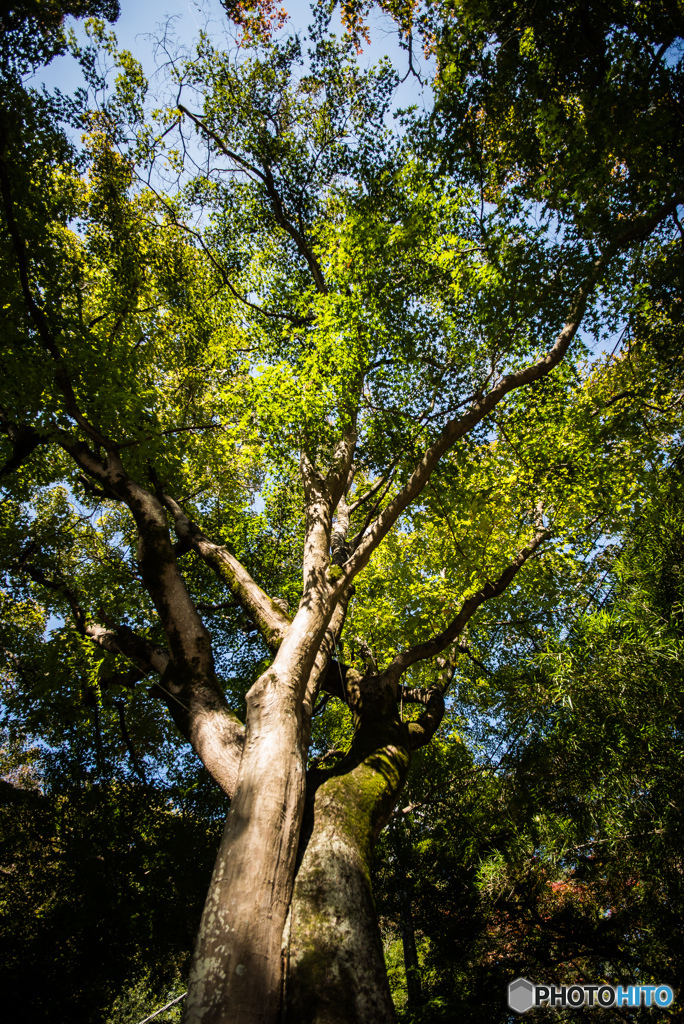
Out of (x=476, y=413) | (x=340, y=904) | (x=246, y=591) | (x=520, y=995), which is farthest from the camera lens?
(x=246, y=591)

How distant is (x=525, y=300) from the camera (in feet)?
19.5

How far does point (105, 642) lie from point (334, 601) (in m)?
2.79

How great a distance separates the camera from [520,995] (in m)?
4.94

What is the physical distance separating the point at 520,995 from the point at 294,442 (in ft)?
21.9

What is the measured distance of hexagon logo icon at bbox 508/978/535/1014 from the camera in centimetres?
481

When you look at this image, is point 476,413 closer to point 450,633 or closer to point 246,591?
point 450,633

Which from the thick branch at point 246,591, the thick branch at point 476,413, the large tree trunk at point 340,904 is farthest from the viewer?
the thick branch at point 246,591

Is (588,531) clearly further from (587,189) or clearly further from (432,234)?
(432,234)

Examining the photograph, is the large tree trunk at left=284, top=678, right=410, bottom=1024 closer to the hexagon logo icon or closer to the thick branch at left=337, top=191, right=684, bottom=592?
the thick branch at left=337, top=191, right=684, bottom=592

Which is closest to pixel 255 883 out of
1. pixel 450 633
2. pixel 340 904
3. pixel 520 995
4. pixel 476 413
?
pixel 340 904

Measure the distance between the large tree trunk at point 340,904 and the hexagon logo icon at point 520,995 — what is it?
2708 millimetres

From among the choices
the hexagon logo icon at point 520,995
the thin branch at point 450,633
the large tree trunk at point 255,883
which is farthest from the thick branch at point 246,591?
the hexagon logo icon at point 520,995

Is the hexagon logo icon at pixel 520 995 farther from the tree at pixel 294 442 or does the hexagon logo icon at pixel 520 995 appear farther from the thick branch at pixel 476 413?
the thick branch at pixel 476 413

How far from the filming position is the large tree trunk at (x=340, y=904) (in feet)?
8.32
